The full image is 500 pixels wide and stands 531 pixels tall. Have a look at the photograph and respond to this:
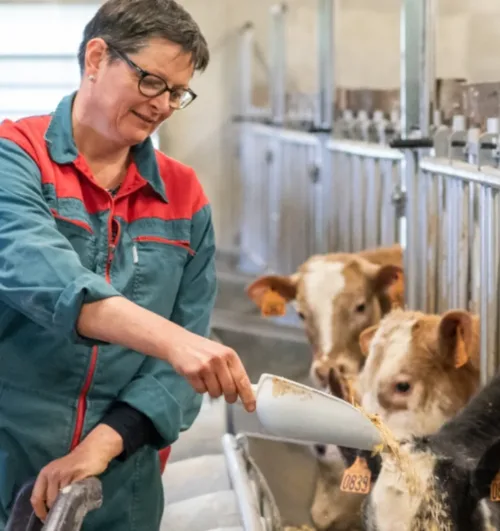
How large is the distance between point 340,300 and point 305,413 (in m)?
1.09

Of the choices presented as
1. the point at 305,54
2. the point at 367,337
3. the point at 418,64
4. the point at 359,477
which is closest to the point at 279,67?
the point at 305,54

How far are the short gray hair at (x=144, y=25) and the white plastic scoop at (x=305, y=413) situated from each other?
0.43 metres

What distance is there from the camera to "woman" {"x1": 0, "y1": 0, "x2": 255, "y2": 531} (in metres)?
1.18

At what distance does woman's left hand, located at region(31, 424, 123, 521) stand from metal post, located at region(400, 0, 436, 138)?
1.19 meters

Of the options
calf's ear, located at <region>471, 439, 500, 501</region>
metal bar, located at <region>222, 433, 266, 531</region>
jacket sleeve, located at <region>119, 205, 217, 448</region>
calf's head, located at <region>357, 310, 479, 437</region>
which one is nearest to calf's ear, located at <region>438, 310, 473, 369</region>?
calf's head, located at <region>357, 310, 479, 437</region>

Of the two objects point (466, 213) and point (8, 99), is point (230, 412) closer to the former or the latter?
point (466, 213)

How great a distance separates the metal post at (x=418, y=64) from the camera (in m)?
2.15

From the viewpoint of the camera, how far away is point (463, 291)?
6.48 ft

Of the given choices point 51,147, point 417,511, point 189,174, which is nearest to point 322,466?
point 417,511

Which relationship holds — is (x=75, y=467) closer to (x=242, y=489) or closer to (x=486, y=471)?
(x=486, y=471)

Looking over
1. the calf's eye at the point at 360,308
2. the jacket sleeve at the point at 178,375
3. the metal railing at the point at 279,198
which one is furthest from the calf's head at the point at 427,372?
the metal railing at the point at 279,198

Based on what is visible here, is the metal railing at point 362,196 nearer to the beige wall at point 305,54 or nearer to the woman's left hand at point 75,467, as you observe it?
the beige wall at point 305,54

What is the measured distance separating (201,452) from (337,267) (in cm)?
63

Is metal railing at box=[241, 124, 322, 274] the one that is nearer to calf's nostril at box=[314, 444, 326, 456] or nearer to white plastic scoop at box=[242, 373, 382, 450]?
calf's nostril at box=[314, 444, 326, 456]
